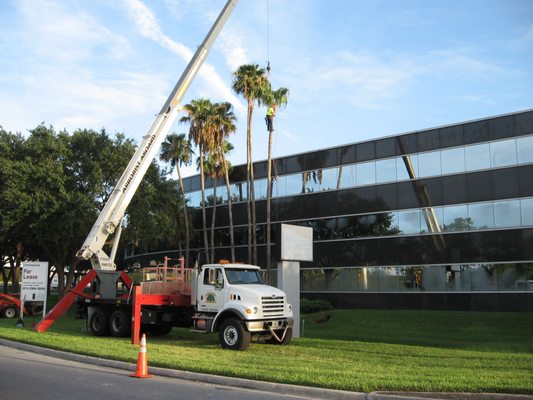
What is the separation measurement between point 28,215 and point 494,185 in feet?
76.8

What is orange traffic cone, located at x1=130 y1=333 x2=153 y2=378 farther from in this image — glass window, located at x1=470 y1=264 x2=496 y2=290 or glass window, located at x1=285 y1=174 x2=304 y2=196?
glass window, located at x1=285 y1=174 x2=304 y2=196

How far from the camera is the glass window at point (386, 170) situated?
29.8m

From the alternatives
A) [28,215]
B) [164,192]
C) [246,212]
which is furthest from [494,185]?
[28,215]

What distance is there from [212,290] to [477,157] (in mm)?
17164

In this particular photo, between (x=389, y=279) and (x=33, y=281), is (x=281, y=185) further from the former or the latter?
(x=33, y=281)

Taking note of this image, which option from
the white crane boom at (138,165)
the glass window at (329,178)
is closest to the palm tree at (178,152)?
the glass window at (329,178)

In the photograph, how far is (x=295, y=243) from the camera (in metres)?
18.4

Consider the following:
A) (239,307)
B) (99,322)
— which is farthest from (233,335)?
(99,322)

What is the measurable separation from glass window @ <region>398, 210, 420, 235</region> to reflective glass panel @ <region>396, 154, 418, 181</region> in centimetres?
190

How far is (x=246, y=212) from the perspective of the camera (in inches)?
1443

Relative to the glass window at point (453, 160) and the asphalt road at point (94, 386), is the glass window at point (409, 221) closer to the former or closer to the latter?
the glass window at point (453, 160)

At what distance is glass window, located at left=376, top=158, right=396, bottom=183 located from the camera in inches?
1172

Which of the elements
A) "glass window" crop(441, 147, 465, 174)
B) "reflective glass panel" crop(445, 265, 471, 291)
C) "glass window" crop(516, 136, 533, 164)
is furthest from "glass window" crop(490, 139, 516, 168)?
"reflective glass panel" crop(445, 265, 471, 291)

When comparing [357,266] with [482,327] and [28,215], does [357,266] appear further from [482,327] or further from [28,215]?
[28,215]
